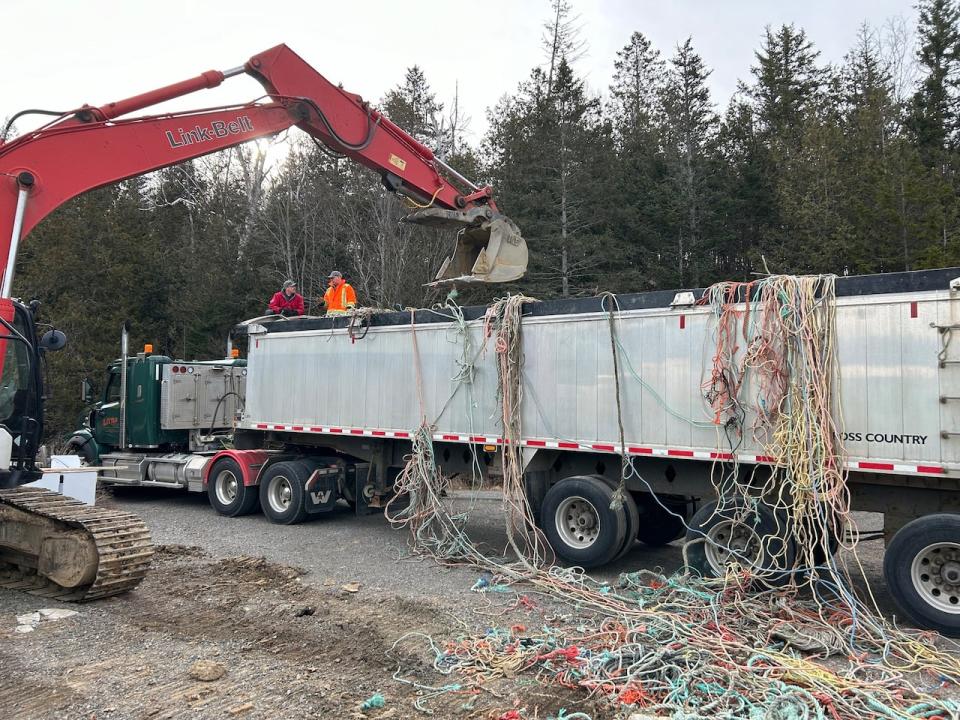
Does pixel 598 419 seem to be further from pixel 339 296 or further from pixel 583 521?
pixel 339 296

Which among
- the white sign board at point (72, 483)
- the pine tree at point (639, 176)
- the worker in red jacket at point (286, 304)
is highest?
the pine tree at point (639, 176)

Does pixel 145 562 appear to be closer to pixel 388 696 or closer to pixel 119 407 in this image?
pixel 388 696

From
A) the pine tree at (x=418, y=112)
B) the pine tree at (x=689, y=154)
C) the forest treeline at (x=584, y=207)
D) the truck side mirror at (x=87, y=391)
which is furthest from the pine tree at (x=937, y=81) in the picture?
the truck side mirror at (x=87, y=391)

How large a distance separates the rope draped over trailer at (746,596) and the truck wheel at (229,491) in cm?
430

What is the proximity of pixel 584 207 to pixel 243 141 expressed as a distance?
17829 millimetres

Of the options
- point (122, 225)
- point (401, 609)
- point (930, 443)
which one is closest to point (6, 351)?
point (401, 609)

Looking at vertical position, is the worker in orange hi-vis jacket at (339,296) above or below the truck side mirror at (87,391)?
above

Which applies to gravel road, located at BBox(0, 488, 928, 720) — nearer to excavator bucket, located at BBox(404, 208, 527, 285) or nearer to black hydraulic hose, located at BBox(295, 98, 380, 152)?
excavator bucket, located at BBox(404, 208, 527, 285)

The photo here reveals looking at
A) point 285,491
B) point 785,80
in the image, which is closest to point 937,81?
point 785,80

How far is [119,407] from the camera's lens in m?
13.9

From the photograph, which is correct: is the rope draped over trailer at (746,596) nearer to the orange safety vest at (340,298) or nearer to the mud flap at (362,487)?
the mud flap at (362,487)

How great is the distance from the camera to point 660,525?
31.3 feet

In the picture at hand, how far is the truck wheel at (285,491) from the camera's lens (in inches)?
439

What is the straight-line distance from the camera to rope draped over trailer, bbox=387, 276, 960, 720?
196 inches
